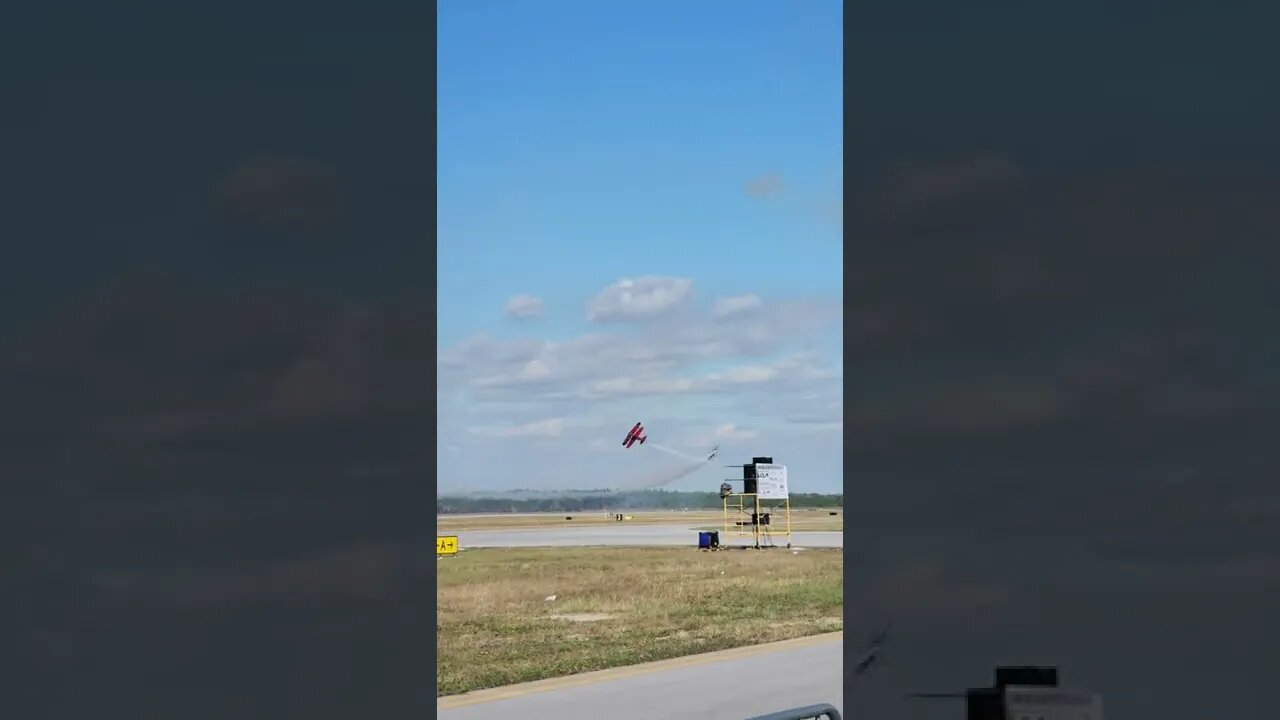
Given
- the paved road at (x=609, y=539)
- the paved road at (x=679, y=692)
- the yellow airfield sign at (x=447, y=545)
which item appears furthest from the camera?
the paved road at (x=609, y=539)

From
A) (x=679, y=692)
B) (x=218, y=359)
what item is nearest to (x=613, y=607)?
(x=679, y=692)

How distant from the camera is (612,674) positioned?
11617 mm

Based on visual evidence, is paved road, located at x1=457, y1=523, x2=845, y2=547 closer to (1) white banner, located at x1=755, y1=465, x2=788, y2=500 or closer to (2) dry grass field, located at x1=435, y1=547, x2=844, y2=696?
(1) white banner, located at x1=755, y1=465, x2=788, y2=500

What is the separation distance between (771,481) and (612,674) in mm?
20665

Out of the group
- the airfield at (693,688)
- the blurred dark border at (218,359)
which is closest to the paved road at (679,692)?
the airfield at (693,688)

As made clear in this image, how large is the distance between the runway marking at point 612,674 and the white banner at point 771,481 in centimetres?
1745

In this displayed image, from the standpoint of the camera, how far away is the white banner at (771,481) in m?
31.6

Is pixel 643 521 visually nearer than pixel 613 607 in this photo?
No

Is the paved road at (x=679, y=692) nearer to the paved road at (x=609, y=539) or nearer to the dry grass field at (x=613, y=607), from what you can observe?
the dry grass field at (x=613, y=607)

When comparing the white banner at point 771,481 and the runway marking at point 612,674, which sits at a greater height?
the white banner at point 771,481

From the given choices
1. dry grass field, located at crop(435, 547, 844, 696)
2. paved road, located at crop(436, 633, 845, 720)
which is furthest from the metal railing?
dry grass field, located at crop(435, 547, 844, 696)

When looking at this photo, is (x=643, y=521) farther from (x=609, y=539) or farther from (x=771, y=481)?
(x=771, y=481)

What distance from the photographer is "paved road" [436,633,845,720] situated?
9242 mm
